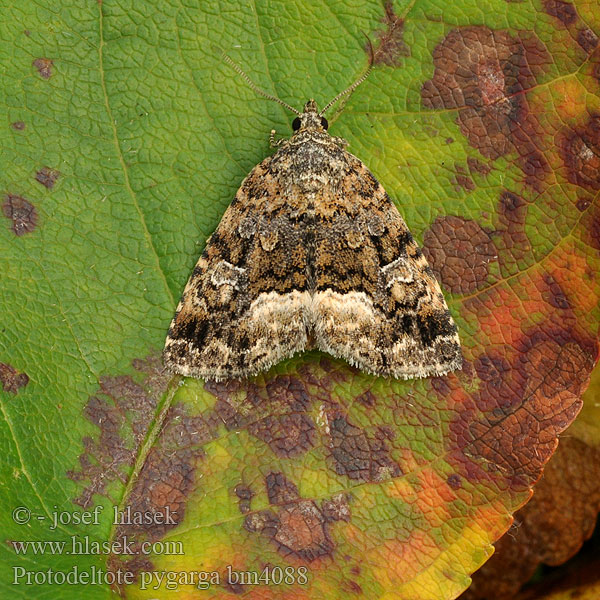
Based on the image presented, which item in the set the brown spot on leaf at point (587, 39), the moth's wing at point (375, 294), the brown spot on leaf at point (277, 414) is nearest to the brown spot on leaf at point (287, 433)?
the brown spot on leaf at point (277, 414)

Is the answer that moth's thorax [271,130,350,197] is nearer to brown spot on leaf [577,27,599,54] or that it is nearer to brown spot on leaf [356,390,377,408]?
brown spot on leaf [356,390,377,408]

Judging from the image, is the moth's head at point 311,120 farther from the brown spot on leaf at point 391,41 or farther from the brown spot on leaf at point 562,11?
the brown spot on leaf at point 562,11

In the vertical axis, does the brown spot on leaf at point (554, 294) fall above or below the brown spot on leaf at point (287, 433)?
above

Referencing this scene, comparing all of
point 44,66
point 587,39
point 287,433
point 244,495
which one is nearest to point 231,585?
point 244,495

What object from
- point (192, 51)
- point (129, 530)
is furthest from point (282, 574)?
point (192, 51)

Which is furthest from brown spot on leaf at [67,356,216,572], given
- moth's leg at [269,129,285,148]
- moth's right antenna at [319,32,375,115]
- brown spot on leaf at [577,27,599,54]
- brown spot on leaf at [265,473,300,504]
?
brown spot on leaf at [577,27,599,54]
